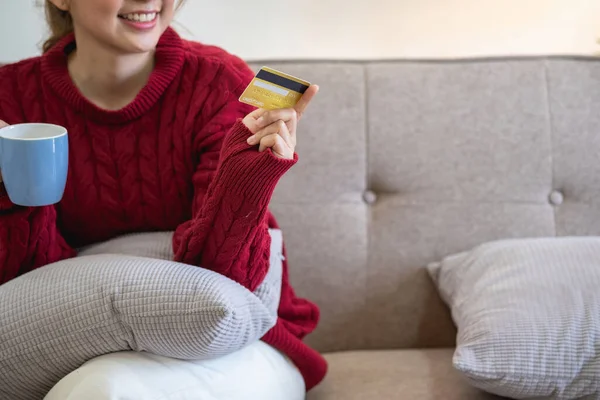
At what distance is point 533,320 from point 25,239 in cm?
84

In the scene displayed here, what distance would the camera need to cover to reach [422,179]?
57.4 inches

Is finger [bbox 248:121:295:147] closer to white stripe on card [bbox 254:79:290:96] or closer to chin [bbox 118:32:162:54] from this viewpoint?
white stripe on card [bbox 254:79:290:96]

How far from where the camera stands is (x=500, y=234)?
4.76 feet

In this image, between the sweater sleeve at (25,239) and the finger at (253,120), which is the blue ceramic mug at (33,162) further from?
the finger at (253,120)

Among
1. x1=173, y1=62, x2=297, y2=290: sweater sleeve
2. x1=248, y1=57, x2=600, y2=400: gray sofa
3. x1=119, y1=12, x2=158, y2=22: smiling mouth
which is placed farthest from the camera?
x1=248, y1=57, x2=600, y2=400: gray sofa

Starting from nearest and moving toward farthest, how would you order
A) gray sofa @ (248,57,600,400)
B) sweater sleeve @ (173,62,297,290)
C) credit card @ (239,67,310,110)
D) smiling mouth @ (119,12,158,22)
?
credit card @ (239,67,310,110), sweater sleeve @ (173,62,297,290), smiling mouth @ (119,12,158,22), gray sofa @ (248,57,600,400)

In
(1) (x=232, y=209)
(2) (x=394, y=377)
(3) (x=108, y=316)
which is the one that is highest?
(1) (x=232, y=209)

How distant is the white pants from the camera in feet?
2.96

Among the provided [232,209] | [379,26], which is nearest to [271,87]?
[232,209]

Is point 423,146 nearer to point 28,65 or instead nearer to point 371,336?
point 371,336

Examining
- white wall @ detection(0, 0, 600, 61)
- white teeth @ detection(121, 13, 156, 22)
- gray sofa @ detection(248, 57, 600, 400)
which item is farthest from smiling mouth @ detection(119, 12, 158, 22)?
white wall @ detection(0, 0, 600, 61)

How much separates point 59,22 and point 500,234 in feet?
3.12

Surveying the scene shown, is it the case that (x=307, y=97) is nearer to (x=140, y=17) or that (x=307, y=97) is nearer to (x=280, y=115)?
(x=280, y=115)

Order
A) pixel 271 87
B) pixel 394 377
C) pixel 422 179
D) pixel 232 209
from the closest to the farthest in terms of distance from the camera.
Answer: pixel 271 87 → pixel 232 209 → pixel 394 377 → pixel 422 179
